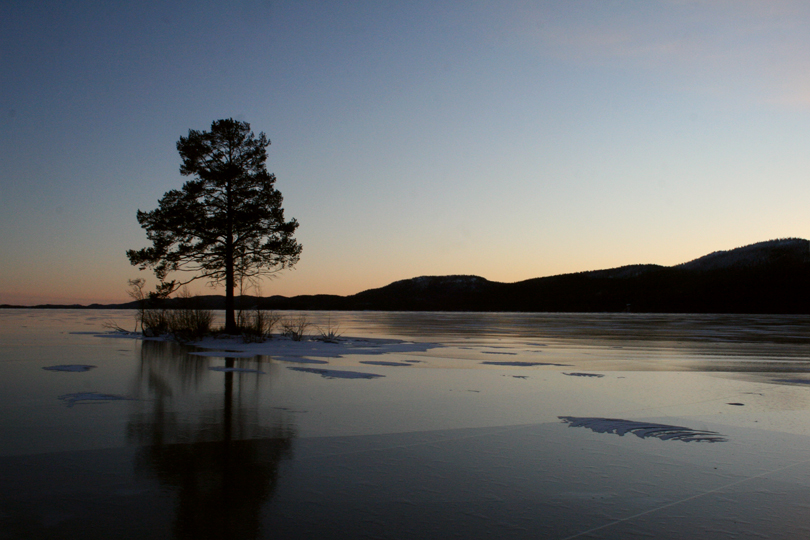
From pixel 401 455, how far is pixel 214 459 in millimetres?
1741

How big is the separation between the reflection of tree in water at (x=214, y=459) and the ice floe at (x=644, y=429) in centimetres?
358

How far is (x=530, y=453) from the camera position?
5.56 metres

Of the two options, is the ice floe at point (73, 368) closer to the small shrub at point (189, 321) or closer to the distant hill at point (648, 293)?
the small shrub at point (189, 321)

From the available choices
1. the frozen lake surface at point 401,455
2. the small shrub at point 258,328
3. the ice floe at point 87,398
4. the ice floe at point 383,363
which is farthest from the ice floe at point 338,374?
the small shrub at point 258,328

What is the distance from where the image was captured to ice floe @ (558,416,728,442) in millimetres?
6267

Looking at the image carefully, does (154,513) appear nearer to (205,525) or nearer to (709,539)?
(205,525)

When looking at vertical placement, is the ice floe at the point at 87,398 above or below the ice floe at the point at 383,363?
above

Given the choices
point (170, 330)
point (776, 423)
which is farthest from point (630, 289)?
point (776, 423)

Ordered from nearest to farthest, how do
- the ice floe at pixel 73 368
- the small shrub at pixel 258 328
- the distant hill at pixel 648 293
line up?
1. the ice floe at pixel 73 368
2. the small shrub at pixel 258 328
3. the distant hill at pixel 648 293

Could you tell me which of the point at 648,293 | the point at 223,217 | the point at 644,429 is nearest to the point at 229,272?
the point at 223,217

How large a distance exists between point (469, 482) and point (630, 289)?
15769 cm

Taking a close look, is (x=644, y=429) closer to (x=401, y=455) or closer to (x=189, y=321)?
(x=401, y=455)

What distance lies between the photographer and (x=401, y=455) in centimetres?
543

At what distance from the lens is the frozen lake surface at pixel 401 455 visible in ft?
12.3
